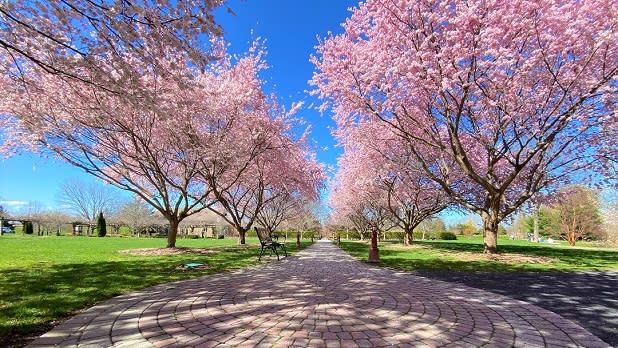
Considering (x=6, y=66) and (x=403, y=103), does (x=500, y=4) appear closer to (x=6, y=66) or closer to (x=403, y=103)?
(x=403, y=103)

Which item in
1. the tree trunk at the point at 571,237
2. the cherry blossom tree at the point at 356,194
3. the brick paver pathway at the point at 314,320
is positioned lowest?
the tree trunk at the point at 571,237

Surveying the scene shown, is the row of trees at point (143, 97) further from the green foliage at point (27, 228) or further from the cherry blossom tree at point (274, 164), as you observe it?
the green foliage at point (27, 228)

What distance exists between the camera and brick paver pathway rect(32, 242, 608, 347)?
339 centimetres

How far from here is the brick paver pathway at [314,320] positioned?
3.39m

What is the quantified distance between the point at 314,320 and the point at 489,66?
977 centimetres

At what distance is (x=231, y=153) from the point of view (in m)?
15.0

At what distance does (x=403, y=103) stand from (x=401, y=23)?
9.92 feet

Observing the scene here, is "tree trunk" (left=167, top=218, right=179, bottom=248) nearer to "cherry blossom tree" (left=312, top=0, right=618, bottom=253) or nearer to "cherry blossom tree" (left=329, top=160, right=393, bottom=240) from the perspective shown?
"cherry blossom tree" (left=312, top=0, right=618, bottom=253)

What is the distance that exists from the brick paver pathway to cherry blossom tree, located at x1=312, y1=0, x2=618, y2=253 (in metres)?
7.42

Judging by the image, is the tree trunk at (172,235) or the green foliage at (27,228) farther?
the green foliage at (27,228)

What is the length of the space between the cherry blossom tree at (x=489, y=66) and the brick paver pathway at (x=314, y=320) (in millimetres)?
7425

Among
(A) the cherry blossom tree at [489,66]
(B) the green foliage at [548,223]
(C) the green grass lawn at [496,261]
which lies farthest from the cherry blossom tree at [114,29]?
(B) the green foliage at [548,223]

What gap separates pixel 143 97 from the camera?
19.7 ft

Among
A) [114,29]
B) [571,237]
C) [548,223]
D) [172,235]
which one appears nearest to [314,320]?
[114,29]
